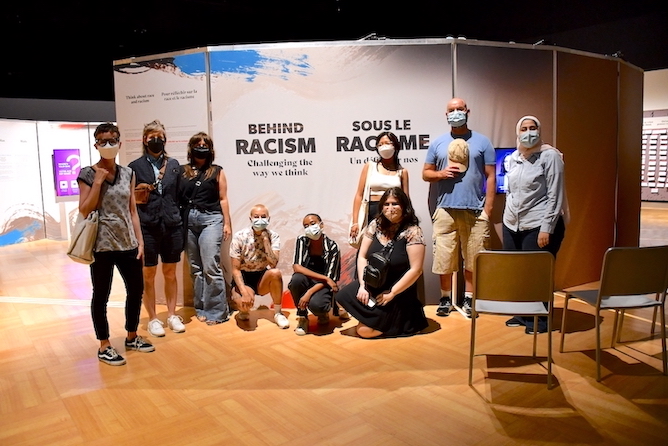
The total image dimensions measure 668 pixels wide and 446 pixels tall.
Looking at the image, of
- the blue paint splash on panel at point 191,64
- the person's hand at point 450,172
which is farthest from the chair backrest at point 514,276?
the blue paint splash on panel at point 191,64

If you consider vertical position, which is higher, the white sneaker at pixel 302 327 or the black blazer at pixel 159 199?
the black blazer at pixel 159 199

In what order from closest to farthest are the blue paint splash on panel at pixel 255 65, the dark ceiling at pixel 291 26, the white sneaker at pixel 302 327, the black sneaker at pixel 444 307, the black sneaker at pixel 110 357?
1. the black sneaker at pixel 110 357
2. the white sneaker at pixel 302 327
3. the black sneaker at pixel 444 307
4. the blue paint splash on panel at pixel 255 65
5. the dark ceiling at pixel 291 26

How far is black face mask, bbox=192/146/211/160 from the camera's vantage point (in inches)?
173

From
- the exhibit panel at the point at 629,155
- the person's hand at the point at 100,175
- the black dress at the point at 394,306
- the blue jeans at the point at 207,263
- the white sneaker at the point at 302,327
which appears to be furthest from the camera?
the exhibit panel at the point at 629,155

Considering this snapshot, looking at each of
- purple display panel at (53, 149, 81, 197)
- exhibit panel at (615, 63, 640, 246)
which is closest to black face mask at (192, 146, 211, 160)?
exhibit panel at (615, 63, 640, 246)

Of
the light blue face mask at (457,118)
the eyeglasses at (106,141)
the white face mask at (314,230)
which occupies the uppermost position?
the light blue face mask at (457,118)

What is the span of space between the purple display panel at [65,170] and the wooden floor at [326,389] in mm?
5287

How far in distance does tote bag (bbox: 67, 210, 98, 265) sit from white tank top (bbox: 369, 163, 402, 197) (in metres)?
2.11

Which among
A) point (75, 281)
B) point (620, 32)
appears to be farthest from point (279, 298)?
point (620, 32)

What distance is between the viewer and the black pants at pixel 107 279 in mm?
3434

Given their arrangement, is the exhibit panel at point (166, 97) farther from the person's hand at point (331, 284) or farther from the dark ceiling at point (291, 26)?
the dark ceiling at point (291, 26)

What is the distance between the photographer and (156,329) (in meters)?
4.13

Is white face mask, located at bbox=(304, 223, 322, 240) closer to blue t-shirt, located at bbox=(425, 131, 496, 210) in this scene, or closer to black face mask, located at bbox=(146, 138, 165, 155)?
blue t-shirt, located at bbox=(425, 131, 496, 210)

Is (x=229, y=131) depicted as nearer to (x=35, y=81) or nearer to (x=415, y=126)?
(x=415, y=126)
